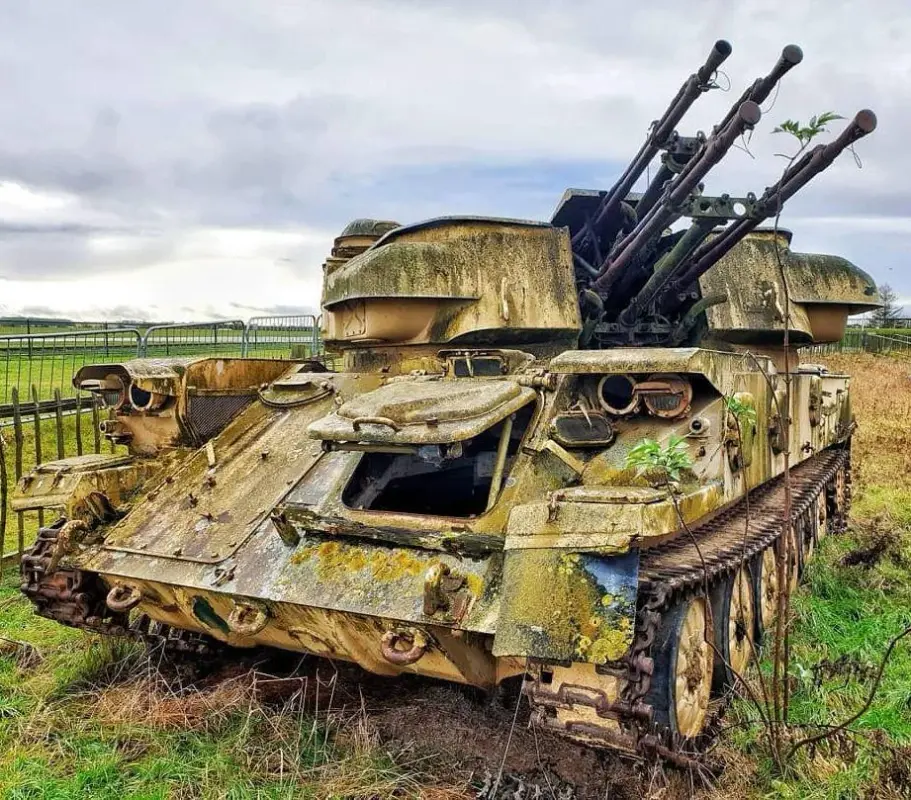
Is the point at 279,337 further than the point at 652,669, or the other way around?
the point at 279,337

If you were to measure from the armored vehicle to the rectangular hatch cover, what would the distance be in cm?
A: 2

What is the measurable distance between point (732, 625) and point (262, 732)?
2855mm

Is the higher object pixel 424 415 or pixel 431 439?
pixel 424 415

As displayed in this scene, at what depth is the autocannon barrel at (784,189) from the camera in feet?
17.6

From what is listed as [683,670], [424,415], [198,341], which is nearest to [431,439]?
[424,415]

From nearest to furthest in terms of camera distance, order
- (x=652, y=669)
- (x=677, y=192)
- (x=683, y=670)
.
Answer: (x=652, y=669) → (x=683, y=670) → (x=677, y=192)

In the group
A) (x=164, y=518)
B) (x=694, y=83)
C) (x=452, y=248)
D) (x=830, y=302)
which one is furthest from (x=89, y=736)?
(x=830, y=302)

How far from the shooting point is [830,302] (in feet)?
26.9

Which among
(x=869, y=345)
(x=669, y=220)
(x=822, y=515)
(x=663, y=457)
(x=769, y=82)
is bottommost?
(x=822, y=515)

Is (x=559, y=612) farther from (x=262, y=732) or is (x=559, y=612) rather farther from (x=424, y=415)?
(x=262, y=732)

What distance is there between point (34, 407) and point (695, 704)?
23.3 feet

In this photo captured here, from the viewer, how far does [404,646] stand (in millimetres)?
4535

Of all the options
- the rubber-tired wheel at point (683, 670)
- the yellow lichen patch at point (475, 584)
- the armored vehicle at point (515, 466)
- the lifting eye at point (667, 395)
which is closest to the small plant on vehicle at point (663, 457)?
the armored vehicle at point (515, 466)

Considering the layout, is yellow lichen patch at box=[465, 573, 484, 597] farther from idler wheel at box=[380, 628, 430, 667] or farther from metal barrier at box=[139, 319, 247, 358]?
metal barrier at box=[139, 319, 247, 358]
